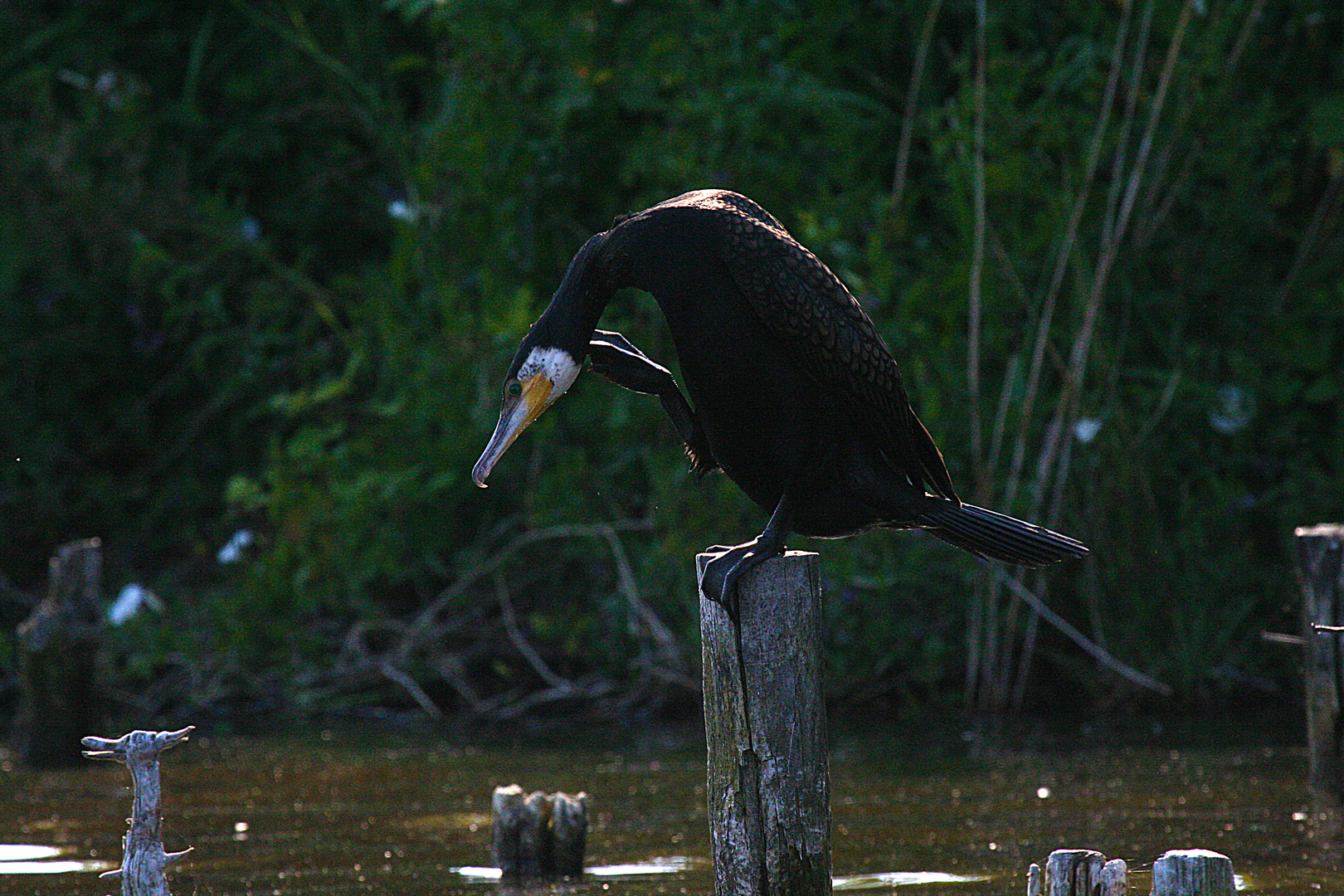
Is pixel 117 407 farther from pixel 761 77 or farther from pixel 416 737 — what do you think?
pixel 761 77

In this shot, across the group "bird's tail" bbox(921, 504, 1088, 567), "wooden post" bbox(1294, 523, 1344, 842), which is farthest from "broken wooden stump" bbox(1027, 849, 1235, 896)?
"wooden post" bbox(1294, 523, 1344, 842)

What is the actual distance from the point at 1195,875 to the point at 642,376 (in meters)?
1.33

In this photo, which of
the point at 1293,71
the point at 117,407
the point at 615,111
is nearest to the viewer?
the point at 1293,71

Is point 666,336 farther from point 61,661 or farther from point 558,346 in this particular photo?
point 558,346

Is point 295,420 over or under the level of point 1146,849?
over

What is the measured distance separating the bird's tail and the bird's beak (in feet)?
2.50

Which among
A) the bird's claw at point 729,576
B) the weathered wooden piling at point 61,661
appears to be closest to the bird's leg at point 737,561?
the bird's claw at point 729,576

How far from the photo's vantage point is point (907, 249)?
6129 millimetres

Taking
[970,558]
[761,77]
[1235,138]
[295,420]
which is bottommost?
[970,558]

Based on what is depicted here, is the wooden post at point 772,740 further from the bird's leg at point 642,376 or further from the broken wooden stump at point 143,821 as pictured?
the broken wooden stump at point 143,821

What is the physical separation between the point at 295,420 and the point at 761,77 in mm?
2768

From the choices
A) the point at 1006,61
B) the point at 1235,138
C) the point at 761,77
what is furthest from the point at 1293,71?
the point at 761,77

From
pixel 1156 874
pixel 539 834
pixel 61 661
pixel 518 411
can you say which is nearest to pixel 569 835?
pixel 539 834

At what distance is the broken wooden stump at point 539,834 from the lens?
3779mm
